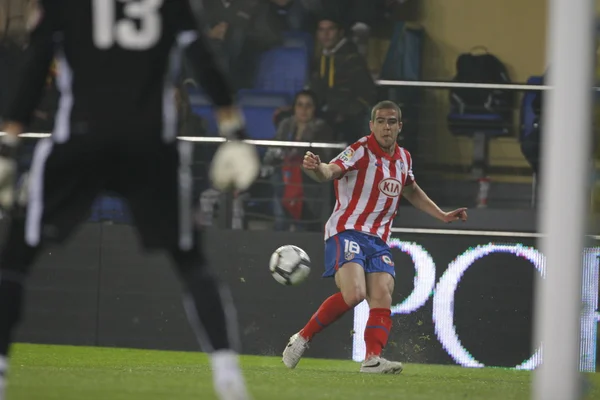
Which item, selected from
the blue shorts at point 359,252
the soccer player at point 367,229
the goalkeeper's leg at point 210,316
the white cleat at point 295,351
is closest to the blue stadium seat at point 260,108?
the soccer player at point 367,229

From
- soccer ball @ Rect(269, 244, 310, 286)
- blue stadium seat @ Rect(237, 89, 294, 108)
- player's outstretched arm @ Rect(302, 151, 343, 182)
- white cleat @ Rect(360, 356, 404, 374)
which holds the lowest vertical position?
white cleat @ Rect(360, 356, 404, 374)

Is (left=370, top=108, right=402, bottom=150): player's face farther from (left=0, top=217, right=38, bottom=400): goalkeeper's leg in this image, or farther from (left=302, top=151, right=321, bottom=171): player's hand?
(left=0, top=217, right=38, bottom=400): goalkeeper's leg

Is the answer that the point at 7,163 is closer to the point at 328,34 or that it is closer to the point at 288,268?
the point at 288,268

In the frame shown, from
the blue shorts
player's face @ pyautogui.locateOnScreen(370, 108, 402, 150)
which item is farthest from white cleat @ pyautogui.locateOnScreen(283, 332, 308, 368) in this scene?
player's face @ pyautogui.locateOnScreen(370, 108, 402, 150)

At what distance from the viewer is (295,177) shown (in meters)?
10.6

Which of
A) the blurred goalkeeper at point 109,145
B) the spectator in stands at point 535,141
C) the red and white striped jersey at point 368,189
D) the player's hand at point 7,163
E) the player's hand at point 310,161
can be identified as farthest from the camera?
the spectator in stands at point 535,141

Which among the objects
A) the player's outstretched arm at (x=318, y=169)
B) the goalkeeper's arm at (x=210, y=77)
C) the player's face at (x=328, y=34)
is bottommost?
the player's outstretched arm at (x=318, y=169)

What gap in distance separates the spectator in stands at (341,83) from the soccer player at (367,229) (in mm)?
2064

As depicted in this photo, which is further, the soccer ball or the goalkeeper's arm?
the soccer ball

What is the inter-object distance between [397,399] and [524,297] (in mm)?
4721

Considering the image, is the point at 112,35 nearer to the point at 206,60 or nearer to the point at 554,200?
the point at 206,60

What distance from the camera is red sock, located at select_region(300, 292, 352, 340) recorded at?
8195 millimetres

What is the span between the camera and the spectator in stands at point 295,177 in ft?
34.4

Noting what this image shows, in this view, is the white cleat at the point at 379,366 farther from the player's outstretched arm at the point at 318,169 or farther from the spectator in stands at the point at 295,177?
the spectator in stands at the point at 295,177
